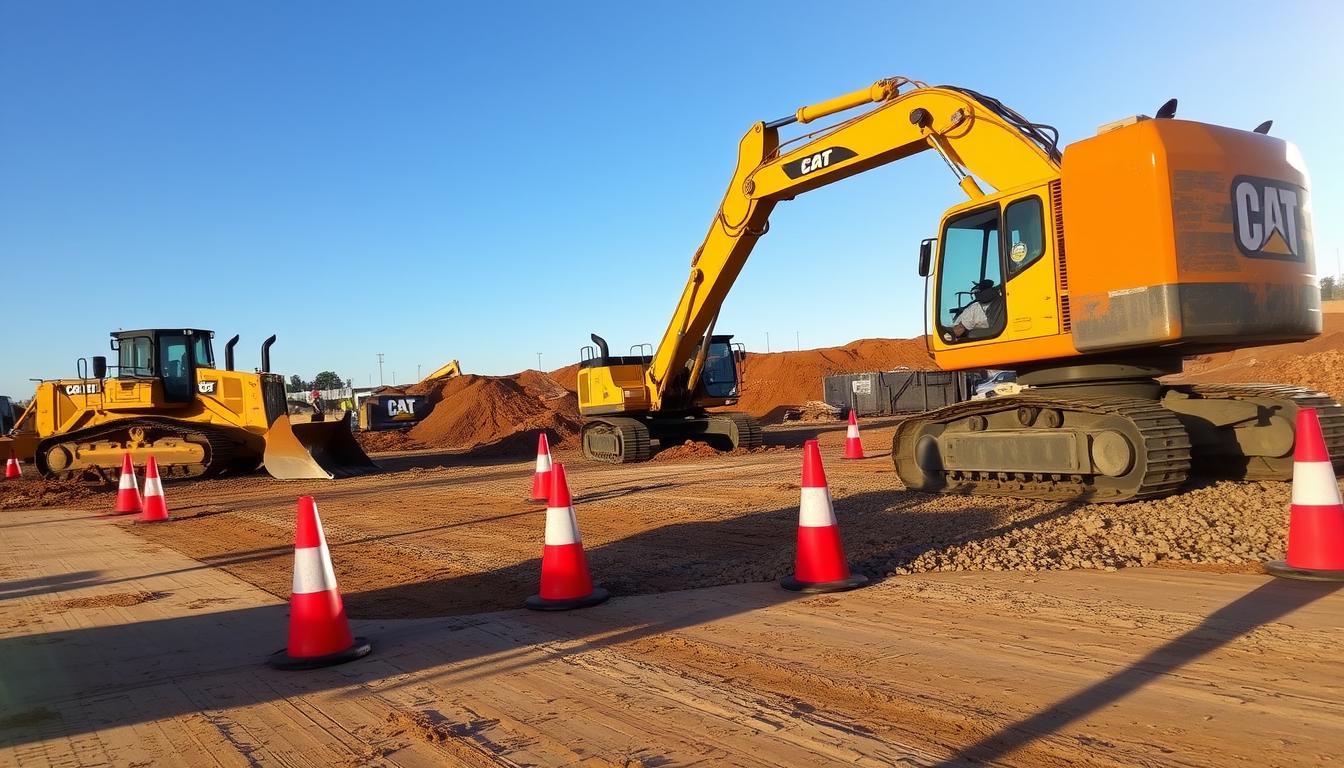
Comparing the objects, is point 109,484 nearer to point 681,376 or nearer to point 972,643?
point 681,376

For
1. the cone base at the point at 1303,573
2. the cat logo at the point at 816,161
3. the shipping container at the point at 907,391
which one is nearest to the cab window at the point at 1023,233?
the cat logo at the point at 816,161

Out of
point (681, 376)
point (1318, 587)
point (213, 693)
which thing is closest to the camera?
point (213, 693)

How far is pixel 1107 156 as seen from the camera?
24.6ft

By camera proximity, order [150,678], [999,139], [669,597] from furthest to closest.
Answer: [999,139], [669,597], [150,678]

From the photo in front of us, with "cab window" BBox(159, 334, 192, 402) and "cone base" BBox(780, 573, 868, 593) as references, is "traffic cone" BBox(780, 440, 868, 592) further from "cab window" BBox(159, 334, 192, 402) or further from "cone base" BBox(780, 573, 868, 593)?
"cab window" BBox(159, 334, 192, 402)

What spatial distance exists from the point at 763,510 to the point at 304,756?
6.26 m

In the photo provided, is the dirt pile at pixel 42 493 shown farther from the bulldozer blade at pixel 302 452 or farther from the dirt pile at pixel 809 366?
the dirt pile at pixel 809 366

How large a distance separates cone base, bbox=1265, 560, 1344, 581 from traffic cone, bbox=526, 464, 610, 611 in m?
3.64

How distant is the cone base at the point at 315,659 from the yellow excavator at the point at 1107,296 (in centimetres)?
580

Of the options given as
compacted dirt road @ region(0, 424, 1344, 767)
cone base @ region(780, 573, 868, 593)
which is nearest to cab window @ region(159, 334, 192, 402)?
compacted dirt road @ region(0, 424, 1344, 767)

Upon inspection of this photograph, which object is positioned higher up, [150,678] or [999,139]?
[999,139]

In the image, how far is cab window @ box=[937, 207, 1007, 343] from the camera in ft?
28.1

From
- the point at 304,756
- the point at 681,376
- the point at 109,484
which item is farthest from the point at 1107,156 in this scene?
the point at 109,484

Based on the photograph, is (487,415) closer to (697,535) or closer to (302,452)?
(302,452)
